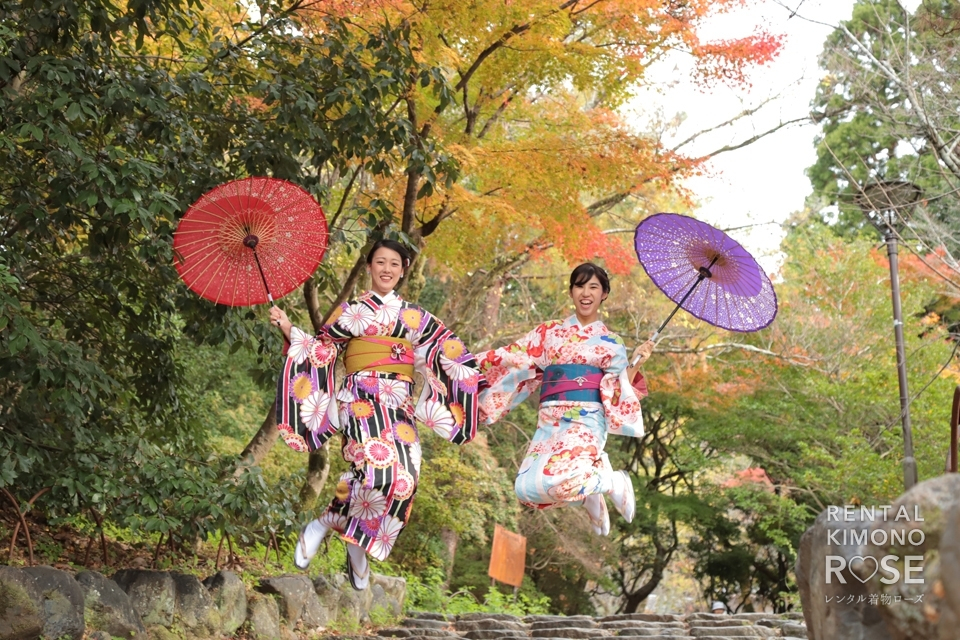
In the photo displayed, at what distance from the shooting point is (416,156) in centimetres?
709

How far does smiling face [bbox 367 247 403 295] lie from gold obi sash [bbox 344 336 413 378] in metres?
0.31

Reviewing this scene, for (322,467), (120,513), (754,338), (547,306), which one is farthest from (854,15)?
(120,513)

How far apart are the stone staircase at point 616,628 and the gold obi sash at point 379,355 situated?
159 inches

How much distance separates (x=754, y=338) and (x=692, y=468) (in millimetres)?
3210

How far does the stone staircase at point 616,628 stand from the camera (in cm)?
926

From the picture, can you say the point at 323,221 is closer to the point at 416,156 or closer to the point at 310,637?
the point at 416,156

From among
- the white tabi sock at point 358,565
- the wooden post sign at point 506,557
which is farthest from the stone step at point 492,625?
the white tabi sock at point 358,565

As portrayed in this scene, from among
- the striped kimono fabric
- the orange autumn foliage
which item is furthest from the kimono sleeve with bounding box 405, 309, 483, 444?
the orange autumn foliage

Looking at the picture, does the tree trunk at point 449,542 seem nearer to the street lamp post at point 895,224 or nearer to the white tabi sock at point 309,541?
the street lamp post at point 895,224

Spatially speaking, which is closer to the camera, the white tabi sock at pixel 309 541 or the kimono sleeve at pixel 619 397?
the white tabi sock at pixel 309 541

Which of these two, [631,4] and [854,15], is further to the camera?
[854,15]

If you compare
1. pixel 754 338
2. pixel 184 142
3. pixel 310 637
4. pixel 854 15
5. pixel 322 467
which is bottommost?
pixel 310 637

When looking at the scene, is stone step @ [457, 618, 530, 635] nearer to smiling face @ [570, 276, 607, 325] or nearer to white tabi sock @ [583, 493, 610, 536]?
white tabi sock @ [583, 493, 610, 536]

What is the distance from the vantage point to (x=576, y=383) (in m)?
5.91
